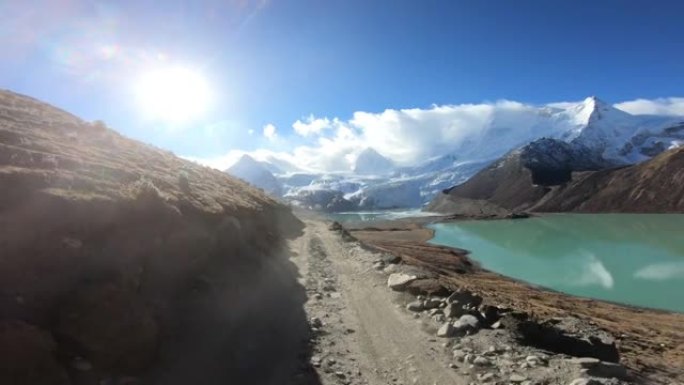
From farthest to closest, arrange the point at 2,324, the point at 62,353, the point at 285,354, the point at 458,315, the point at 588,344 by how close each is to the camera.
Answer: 1. the point at 458,315
2. the point at 588,344
3. the point at 285,354
4. the point at 62,353
5. the point at 2,324

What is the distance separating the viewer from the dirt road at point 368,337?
13.8 meters

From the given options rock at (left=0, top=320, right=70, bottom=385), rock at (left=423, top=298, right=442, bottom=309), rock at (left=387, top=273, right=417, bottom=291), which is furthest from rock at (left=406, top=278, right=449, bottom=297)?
rock at (left=0, top=320, right=70, bottom=385)

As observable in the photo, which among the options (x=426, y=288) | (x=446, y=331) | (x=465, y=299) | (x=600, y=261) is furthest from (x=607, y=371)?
(x=600, y=261)

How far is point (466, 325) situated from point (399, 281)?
740 cm

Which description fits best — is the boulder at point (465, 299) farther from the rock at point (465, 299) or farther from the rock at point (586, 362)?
the rock at point (586, 362)

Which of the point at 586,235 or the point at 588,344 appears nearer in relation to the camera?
the point at 588,344

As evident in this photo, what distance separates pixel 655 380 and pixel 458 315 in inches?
248

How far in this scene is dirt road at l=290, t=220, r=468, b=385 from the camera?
543 inches

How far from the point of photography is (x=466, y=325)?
17203 millimetres

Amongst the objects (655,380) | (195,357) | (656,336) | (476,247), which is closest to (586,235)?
(476,247)

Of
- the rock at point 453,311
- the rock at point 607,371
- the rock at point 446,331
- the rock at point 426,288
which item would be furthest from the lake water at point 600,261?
the rock at point 607,371

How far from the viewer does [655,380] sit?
16859mm

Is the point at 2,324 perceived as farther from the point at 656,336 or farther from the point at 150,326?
the point at 656,336

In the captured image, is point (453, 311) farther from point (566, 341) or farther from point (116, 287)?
point (116, 287)
